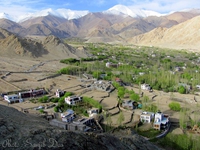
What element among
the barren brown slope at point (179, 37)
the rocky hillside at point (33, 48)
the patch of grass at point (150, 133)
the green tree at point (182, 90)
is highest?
the barren brown slope at point (179, 37)

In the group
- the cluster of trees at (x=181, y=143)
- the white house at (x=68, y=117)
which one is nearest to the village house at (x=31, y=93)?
the white house at (x=68, y=117)

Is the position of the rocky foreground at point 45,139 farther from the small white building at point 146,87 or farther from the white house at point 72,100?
the small white building at point 146,87

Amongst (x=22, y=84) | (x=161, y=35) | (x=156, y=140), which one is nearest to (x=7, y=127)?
(x=156, y=140)

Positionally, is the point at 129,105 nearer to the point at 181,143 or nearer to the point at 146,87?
the point at 181,143

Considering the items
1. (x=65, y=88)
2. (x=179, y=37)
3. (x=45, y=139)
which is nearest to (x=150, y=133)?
(x=45, y=139)

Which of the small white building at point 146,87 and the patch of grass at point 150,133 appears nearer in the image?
the patch of grass at point 150,133

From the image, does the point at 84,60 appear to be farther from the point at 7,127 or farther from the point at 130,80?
the point at 7,127
